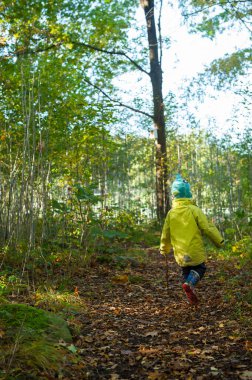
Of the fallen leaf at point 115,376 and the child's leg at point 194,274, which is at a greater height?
the child's leg at point 194,274

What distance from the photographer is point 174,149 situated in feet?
49.4

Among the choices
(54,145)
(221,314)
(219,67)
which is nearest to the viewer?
(221,314)

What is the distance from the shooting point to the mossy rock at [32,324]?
123 inches

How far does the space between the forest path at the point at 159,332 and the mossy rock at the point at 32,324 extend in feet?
0.70

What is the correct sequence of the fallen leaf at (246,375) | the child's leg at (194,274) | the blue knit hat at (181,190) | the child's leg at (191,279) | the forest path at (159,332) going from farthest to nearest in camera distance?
the blue knit hat at (181,190) < the child's leg at (194,274) < the child's leg at (191,279) < the forest path at (159,332) < the fallen leaf at (246,375)

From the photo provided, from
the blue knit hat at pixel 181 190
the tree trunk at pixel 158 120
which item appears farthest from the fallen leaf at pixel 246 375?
the tree trunk at pixel 158 120

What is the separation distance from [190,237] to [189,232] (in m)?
0.06

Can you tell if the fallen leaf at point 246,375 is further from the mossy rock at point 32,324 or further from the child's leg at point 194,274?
the child's leg at point 194,274

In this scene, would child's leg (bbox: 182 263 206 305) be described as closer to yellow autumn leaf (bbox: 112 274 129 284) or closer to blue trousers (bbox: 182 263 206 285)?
blue trousers (bbox: 182 263 206 285)

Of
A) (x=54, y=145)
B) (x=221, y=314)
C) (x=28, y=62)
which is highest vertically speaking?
(x=28, y=62)

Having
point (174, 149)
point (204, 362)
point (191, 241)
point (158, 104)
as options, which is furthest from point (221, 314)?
point (174, 149)

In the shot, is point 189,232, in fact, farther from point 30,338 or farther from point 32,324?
point 30,338

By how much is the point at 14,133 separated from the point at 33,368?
5.28 m

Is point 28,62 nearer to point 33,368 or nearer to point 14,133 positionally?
point 14,133
